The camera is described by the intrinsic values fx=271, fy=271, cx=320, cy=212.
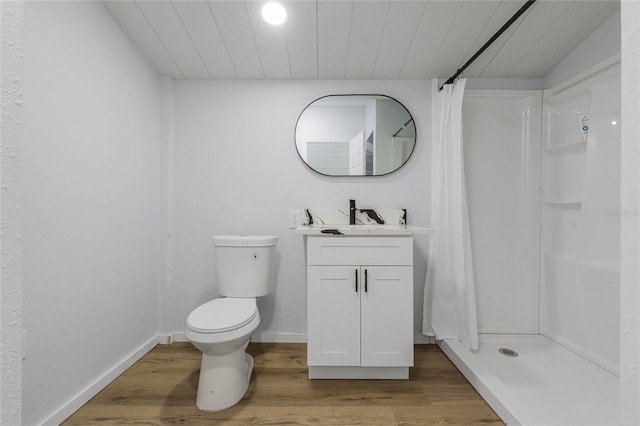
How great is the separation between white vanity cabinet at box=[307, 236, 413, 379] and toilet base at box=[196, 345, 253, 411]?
39 cm

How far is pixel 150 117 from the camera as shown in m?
1.90

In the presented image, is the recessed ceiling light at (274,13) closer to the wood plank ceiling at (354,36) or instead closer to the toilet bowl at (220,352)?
the wood plank ceiling at (354,36)

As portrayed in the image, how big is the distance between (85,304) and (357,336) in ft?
4.65

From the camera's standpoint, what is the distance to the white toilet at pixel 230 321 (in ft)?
4.32

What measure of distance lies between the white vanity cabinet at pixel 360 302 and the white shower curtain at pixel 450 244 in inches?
19.2

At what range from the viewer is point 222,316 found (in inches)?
55.6

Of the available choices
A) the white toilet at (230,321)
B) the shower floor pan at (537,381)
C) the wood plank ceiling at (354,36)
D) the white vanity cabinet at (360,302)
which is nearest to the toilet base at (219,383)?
the white toilet at (230,321)

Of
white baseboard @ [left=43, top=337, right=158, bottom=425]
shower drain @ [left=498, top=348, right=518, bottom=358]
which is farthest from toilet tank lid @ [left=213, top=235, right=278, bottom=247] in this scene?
shower drain @ [left=498, top=348, right=518, bottom=358]

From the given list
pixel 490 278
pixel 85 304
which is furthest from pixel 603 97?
pixel 85 304

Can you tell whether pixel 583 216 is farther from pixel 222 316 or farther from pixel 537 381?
pixel 222 316

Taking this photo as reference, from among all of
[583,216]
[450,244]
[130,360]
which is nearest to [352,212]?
[450,244]

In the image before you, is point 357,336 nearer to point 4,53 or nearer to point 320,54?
point 4,53

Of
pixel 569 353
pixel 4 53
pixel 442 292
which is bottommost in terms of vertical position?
pixel 569 353

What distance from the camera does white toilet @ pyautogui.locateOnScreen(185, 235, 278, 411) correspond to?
1.32m
